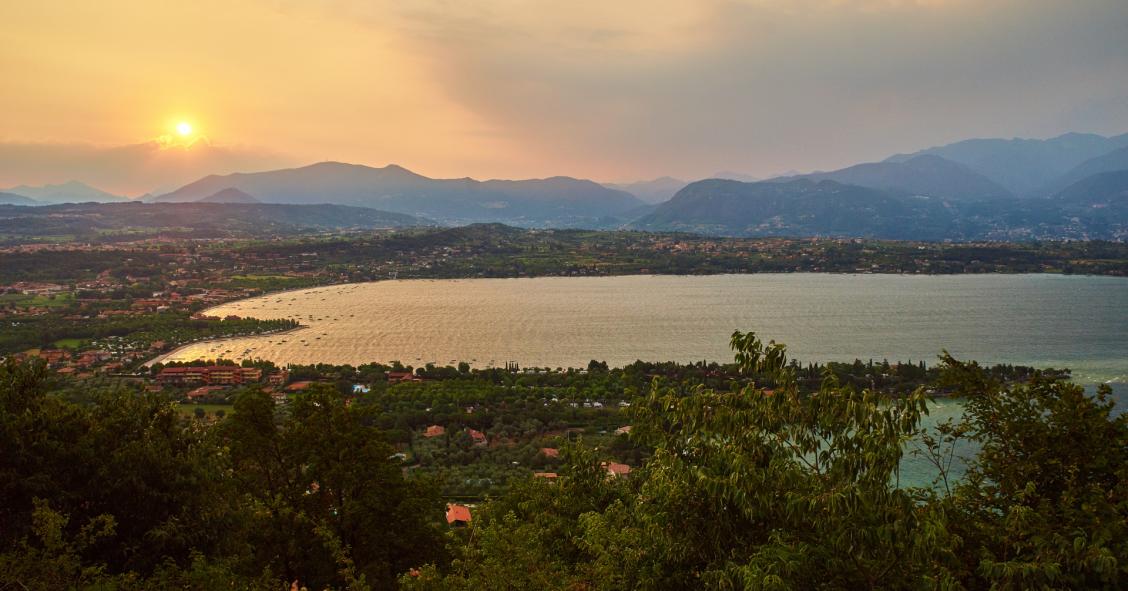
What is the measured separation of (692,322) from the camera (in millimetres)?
47562

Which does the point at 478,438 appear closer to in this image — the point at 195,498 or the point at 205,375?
the point at 205,375

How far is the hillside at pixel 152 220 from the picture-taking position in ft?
392

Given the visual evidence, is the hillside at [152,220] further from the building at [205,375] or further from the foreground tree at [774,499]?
the foreground tree at [774,499]

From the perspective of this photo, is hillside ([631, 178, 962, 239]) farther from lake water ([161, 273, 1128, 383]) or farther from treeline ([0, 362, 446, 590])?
treeline ([0, 362, 446, 590])

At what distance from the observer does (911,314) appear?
166 ft

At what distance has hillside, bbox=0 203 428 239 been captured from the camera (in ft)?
392

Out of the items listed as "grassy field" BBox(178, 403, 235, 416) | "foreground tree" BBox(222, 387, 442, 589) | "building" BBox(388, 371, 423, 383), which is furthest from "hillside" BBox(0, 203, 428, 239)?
"foreground tree" BBox(222, 387, 442, 589)

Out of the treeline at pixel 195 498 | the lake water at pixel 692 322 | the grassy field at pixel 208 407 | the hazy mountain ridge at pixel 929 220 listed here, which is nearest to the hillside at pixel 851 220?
the hazy mountain ridge at pixel 929 220

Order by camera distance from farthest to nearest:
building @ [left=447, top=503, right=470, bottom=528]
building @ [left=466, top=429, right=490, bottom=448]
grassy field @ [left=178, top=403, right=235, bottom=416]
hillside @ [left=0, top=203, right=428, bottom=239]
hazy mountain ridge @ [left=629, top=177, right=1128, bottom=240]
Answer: hazy mountain ridge @ [left=629, top=177, right=1128, bottom=240] < hillside @ [left=0, top=203, right=428, bottom=239] < grassy field @ [left=178, top=403, right=235, bottom=416] < building @ [left=466, top=429, right=490, bottom=448] < building @ [left=447, top=503, right=470, bottom=528]

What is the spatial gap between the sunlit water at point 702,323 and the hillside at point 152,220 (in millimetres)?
80294

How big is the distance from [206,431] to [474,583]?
562cm

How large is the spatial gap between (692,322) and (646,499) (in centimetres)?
4370

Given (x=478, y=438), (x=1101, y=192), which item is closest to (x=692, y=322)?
(x=478, y=438)

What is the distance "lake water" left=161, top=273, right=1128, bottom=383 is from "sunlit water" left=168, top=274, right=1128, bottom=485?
0.13 meters
